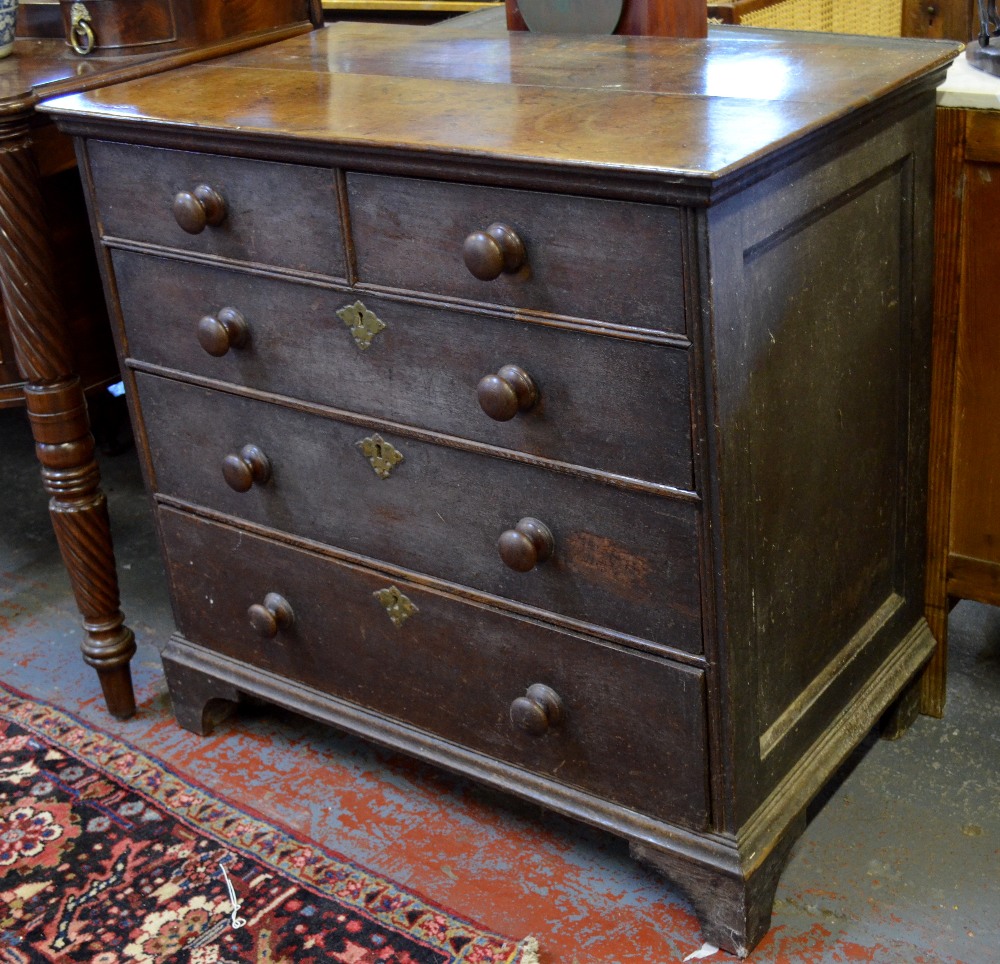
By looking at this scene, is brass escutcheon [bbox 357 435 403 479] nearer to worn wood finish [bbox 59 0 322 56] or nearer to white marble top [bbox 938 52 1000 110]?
worn wood finish [bbox 59 0 322 56]

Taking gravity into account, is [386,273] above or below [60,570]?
Answer: above

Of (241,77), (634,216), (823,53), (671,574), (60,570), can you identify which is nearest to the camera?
(634,216)

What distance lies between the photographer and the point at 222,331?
5.79ft

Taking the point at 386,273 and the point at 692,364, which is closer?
the point at 692,364

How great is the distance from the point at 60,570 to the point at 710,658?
1655mm

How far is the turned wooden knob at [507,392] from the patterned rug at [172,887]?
2.25 ft

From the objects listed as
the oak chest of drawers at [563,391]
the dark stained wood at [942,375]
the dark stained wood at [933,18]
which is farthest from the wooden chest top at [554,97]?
the dark stained wood at [933,18]

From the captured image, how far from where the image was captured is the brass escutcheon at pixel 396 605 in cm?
180

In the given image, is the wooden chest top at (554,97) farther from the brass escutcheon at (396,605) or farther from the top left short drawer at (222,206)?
the brass escutcheon at (396,605)

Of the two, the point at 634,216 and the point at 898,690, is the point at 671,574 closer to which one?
the point at 634,216

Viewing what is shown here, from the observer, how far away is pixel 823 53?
1.69m

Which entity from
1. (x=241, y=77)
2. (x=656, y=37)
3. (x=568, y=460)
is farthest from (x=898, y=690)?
(x=241, y=77)

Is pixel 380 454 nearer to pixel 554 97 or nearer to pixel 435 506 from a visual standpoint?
pixel 435 506

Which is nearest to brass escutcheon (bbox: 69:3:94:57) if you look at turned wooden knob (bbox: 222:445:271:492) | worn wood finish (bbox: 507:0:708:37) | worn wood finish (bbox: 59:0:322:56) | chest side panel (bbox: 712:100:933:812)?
worn wood finish (bbox: 59:0:322:56)
